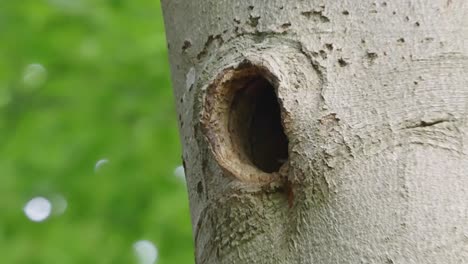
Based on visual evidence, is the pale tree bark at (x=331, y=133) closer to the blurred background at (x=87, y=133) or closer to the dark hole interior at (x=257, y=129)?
the dark hole interior at (x=257, y=129)

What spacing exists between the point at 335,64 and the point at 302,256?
0.17 m

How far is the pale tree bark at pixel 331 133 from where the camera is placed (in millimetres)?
689

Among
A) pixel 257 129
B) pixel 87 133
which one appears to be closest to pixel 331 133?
pixel 257 129

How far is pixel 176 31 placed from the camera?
91cm

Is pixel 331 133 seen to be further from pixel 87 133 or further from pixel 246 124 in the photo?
pixel 87 133

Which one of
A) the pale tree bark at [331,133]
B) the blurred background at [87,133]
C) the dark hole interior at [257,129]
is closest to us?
the pale tree bark at [331,133]

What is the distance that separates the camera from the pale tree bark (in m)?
0.69

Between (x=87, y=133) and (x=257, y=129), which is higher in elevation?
(x=257, y=129)

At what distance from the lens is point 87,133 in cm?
256

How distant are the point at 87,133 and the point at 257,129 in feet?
5.82

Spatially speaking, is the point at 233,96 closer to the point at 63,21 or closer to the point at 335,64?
the point at 335,64

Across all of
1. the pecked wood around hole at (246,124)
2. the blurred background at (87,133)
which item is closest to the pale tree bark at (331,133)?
the pecked wood around hole at (246,124)

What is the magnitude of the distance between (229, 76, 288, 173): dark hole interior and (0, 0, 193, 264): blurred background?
1704 mm

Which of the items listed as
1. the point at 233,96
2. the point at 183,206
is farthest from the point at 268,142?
the point at 183,206
